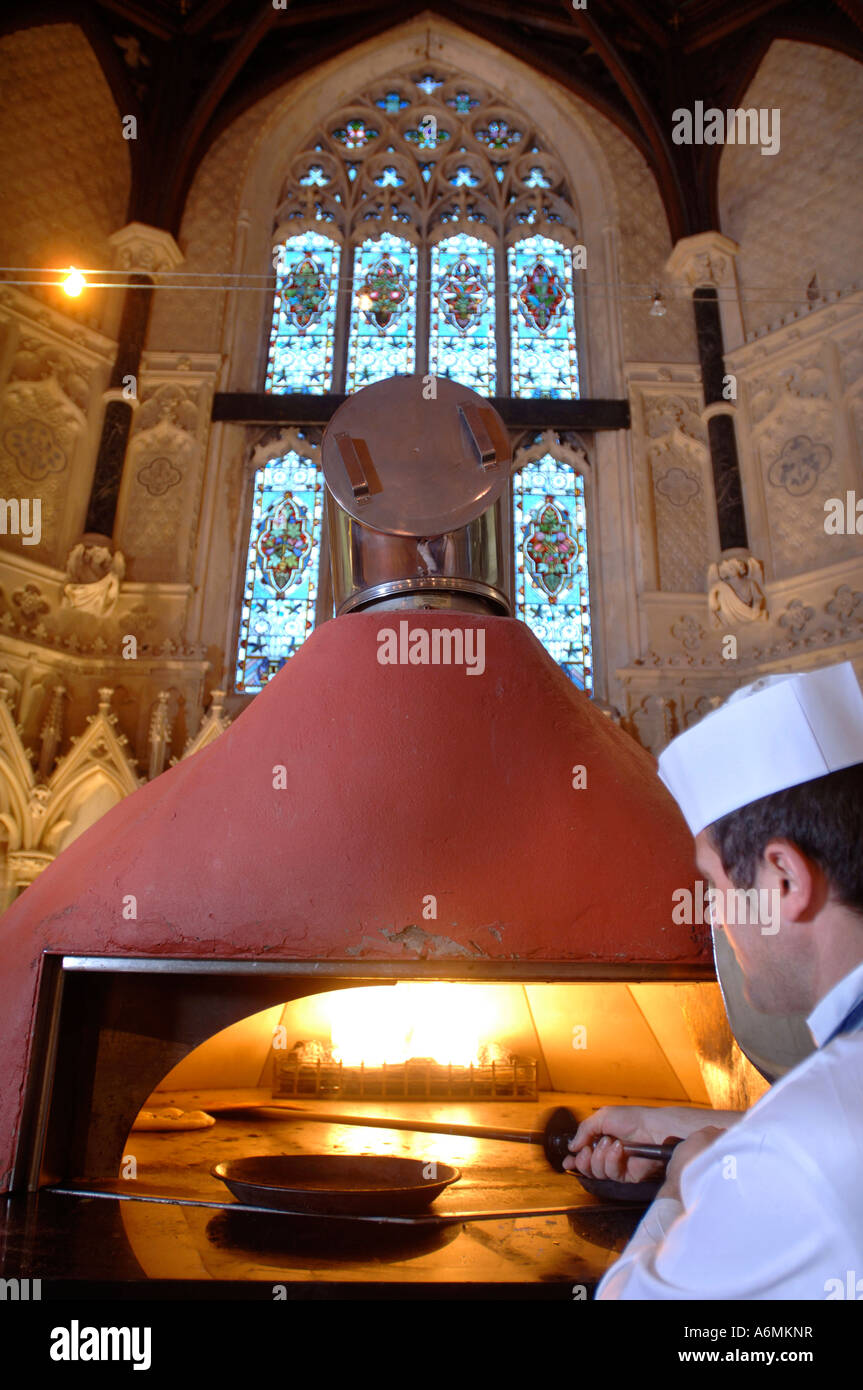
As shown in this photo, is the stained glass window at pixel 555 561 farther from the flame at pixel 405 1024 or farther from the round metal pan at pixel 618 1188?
the round metal pan at pixel 618 1188

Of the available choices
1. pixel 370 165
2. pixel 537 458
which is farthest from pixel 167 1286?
pixel 370 165

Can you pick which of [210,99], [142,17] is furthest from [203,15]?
[210,99]

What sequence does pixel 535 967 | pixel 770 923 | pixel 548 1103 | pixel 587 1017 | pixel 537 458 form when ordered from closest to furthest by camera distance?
pixel 770 923 → pixel 535 967 → pixel 548 1103 → pixel 587 1017 → pixel 537 458

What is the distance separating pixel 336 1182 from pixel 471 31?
11.5m

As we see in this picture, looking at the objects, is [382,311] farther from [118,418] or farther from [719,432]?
[719,432]

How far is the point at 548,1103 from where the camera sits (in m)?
2.69

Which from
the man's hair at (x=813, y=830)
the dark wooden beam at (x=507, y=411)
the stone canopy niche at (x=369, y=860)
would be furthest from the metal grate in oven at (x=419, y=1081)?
the dark wooden beam at (x=507, y=411)

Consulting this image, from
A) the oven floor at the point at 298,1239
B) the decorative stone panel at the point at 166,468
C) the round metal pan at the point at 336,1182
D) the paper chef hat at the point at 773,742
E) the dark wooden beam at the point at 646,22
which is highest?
the dark wooden beam at the point at 646,22

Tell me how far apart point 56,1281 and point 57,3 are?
11090mm

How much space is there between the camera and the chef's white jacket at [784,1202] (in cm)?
67

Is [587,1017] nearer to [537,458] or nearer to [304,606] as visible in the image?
[304,606]

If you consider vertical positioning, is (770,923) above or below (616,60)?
below

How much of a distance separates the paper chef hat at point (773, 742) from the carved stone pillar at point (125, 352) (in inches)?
278

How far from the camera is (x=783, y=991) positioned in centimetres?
91
